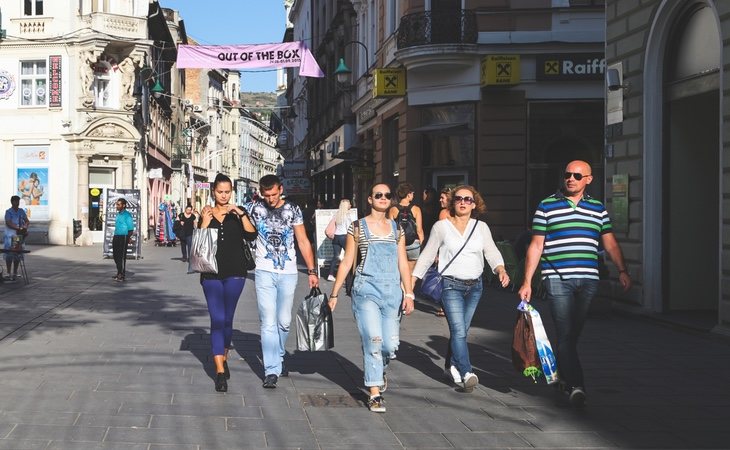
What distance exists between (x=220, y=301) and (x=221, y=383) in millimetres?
694

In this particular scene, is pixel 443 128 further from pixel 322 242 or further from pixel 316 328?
pixel 316 328

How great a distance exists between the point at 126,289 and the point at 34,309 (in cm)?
398

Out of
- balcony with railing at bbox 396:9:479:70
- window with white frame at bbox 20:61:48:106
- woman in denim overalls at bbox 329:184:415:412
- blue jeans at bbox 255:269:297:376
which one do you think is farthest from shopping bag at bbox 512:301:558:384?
window with white frame at bbox 20:61:48:106

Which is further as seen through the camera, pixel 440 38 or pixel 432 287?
pixel 440 38

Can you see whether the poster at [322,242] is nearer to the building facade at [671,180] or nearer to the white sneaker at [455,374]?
the building facade at [671,180]

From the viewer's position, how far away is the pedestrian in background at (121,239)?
1930 centimetres

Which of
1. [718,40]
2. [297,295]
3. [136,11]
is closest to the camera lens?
[718,40]

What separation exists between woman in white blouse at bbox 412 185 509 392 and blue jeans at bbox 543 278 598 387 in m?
0.63

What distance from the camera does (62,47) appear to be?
37250 mm

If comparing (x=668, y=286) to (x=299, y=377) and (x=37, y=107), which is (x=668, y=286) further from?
(x=37, y=107)

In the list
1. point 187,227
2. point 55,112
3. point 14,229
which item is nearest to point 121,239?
point 14,229

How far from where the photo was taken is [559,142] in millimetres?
21781

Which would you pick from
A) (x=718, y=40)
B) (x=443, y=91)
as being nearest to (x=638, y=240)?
(x=718, y=40)

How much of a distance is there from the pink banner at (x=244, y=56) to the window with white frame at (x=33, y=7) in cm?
1739
